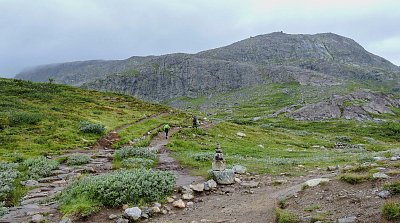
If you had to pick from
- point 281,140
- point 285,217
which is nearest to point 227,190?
point 285,217

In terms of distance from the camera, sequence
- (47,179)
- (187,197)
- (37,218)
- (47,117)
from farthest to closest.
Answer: (47,117), (47,179), (187,197), (37,218)

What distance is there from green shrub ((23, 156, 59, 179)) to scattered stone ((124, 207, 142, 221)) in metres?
9.98

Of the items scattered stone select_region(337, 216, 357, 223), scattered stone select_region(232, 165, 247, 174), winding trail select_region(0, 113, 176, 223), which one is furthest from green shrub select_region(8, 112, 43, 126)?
scattered stone select_region(337, 216, 357, 223)

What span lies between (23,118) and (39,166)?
22.0 metres

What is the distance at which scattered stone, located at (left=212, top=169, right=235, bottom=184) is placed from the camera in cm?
2014

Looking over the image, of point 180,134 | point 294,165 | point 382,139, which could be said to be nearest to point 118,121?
point 180,134

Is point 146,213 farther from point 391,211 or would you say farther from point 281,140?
point 281,140

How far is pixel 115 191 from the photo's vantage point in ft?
54.6

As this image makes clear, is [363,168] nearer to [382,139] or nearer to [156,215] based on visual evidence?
[156,215]

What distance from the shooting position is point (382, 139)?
99188 mm

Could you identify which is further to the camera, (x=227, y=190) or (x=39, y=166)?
(x=39, y=166)

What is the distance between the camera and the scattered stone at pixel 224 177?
20141 mm

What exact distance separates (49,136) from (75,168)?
14.4 metres

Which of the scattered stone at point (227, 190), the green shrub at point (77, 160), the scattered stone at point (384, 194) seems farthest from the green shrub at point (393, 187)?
the green shrub at point (77, 160)
